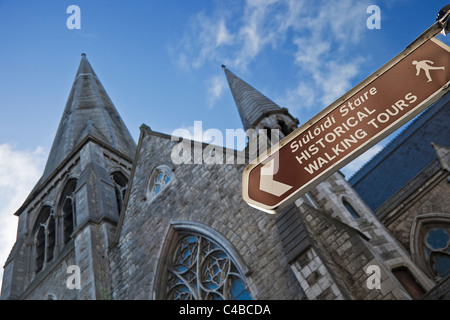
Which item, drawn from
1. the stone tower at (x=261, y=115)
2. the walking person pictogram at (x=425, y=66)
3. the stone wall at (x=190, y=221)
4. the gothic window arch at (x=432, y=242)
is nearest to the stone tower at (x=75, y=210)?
the stone wall at (x=190, y=221)

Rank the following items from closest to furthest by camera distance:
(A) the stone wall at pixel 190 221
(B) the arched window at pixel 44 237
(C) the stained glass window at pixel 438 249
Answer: (A) the stone wall at pixel 190 221, (C) the stained glass window at pixel 438 249, (B) the arched window at pixel 44 237

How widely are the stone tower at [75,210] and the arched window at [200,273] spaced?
7.06 ft

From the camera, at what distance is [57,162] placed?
2125 centimetres

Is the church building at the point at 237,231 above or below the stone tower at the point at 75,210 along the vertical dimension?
below

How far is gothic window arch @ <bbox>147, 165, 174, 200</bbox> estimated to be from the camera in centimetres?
1208

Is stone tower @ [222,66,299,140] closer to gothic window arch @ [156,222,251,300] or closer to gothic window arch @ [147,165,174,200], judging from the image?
gothic window arch @ [147,165,174,200]

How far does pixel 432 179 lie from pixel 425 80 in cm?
1020

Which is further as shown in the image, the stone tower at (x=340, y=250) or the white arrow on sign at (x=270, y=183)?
the stone tower at (x=340, y=250)

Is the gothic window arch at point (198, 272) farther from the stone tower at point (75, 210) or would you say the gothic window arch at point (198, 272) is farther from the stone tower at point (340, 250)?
the stone tower at point (75, 210)

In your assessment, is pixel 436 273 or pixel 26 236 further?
pixel 26 236

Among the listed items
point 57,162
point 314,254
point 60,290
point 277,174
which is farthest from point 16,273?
point 277,174

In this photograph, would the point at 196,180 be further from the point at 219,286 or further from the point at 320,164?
the point at 320,164

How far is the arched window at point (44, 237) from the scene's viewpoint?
17547 mm

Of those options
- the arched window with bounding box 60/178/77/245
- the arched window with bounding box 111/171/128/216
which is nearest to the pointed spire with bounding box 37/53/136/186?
the arched window with bounding box 111/171/128/216
